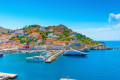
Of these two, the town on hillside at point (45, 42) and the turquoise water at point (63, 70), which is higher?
the town on hillside at point (45, 42)

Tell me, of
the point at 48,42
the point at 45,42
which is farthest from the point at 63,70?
the point at 45,42

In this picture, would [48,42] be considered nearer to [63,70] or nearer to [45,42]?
[45,42]

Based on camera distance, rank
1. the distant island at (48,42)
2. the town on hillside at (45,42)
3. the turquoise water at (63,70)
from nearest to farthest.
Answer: the turquoise water at (63,70), the town on hillside at (45,42), the distant island at (48,42)

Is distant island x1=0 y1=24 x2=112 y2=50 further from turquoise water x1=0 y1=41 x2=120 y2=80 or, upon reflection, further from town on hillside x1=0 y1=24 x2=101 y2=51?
turquoise water x1=0 y1=41 x2=120 y2=80

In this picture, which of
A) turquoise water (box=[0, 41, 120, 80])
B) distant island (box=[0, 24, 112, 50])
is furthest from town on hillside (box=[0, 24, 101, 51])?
turquoise water (box=[0, 41, 120, 80])

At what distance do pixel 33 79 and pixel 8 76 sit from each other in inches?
248

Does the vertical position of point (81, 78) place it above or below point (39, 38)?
below

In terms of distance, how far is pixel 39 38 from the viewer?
400 feet

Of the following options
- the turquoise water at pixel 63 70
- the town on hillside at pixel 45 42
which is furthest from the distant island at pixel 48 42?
the turquoise water at pixel 63 70

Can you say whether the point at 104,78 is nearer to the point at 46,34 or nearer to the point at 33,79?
the point at 33,79

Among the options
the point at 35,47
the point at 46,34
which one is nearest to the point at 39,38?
the point at 46,34

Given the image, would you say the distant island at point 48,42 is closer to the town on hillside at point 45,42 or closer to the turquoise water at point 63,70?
the town on hillside at point 45,42

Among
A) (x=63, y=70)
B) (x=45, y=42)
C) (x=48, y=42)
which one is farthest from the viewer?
(x=45, y=42)

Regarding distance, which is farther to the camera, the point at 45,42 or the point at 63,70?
the point at 45,42
